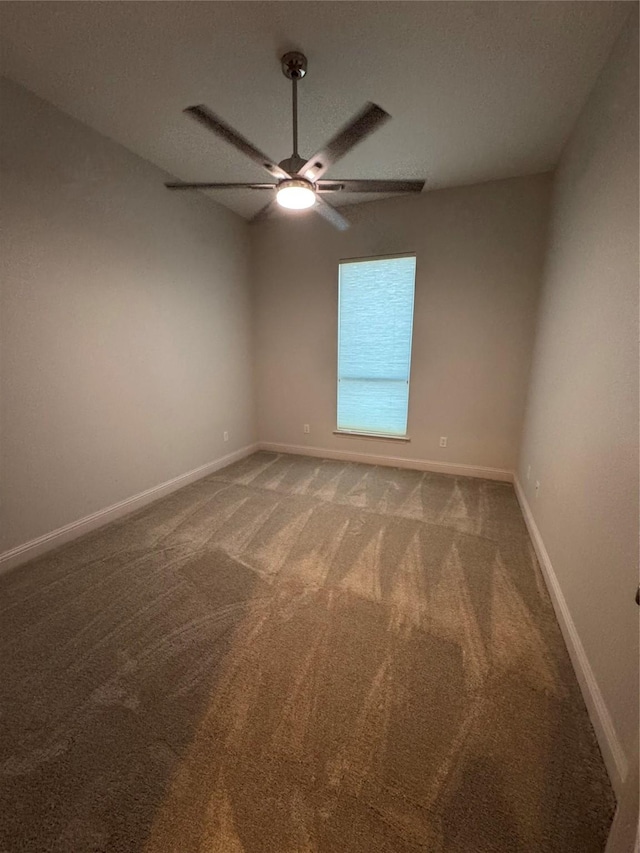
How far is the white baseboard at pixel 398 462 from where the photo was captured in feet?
11.3

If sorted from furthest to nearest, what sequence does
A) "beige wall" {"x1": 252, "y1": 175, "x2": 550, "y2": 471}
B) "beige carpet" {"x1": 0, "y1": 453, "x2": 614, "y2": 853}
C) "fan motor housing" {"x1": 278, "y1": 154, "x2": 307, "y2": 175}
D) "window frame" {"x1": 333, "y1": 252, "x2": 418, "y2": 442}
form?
"window frame" {"x1": 333, "y1": 252, "x2": 418, "y2": 442} < "beige wall" {"x1": 252, "y1": 175, "x2": 550, "y2": 471} < "fan motor housing" {"x1": 278, "y1": 154, "x2": 307, "y2": 175} < "beige carpet" {"x1": 0, "y1": 453, "x2": 614, "y2": 853}

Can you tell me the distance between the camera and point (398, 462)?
3816 millimetres

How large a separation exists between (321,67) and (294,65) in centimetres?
16

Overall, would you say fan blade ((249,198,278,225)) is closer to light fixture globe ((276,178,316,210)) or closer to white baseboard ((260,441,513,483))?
light fixture globe ((276,178,316,210))

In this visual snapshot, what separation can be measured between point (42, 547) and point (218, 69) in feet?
10.2

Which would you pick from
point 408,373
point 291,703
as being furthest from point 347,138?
point 291,703

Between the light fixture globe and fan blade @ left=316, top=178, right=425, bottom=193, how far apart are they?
0.08 m

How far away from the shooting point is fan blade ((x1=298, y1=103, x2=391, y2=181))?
1423 millimetres

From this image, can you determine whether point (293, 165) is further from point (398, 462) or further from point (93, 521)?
point (398, 462)

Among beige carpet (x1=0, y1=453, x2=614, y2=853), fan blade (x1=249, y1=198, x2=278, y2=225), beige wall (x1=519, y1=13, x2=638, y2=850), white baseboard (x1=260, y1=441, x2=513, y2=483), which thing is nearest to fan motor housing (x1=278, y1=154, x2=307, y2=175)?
fan blade (x1=249, y1=198, x2=278, y2=225)

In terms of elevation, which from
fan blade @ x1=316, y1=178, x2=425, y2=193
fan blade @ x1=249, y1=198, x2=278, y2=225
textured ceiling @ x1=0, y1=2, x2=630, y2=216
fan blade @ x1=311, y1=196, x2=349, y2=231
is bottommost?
fan blade @ x1=316, y1=178, x2=425, y2=193

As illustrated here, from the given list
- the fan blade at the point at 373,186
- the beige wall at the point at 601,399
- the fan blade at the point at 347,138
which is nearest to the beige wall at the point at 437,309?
the beige wall at the point at 601,399

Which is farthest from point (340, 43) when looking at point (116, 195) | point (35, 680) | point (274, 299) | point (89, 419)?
point (35, 680)

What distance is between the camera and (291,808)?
0.97m
